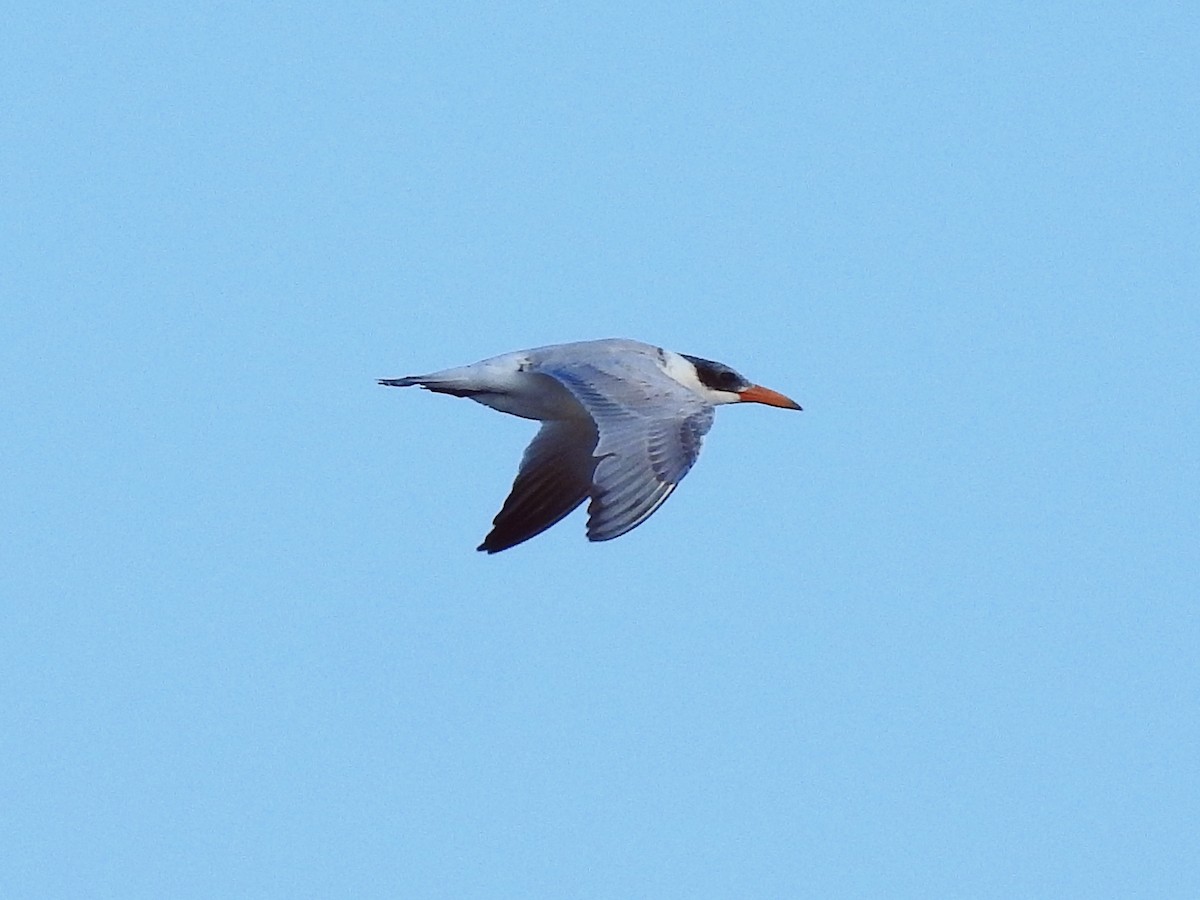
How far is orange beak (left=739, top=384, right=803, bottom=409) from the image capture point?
14516mm

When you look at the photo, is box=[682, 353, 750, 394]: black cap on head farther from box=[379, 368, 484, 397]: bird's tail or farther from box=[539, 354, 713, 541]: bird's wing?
box=[379, 368, 484, 397]: bird's tail

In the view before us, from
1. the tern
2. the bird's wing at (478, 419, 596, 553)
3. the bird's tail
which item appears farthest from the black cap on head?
the bird's tail

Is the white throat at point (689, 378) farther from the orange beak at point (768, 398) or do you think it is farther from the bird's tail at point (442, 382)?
the bird's tail at point (442, 382)

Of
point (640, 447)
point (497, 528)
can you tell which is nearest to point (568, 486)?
point (497, 528)

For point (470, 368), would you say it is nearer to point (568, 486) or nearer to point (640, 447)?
point (568, 486)

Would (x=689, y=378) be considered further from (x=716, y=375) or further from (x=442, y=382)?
(x=442, y=382)

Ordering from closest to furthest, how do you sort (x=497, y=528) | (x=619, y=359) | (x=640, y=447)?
(x=640, y=447) → (x=619, y=359) → (x=497, y=528)

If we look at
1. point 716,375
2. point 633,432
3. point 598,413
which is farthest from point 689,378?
point 633,432

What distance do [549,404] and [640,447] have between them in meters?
2.41

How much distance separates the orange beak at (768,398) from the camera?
47.6ft

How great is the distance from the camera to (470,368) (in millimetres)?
13805

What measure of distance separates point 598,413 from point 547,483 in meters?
2.09

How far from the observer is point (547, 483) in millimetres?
14391

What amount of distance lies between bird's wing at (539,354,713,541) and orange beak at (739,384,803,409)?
119 cm
